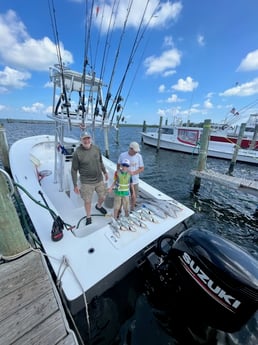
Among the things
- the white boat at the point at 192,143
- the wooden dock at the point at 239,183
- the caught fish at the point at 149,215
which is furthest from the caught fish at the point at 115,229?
the white boat at the point at 192,143

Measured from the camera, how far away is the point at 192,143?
12586 mm

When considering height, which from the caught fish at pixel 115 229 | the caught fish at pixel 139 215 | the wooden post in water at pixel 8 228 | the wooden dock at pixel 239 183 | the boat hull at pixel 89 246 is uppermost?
the wooden post in water at pixel 8 228

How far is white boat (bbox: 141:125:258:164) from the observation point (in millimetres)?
10836

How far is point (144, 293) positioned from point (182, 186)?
5025 mm

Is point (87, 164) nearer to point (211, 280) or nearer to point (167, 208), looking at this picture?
point (167, 208)

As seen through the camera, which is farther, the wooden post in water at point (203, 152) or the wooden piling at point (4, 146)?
the wooden piling at point (4, 146)

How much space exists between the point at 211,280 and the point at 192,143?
12.5 m

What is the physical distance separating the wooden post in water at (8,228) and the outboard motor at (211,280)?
55.4 inches

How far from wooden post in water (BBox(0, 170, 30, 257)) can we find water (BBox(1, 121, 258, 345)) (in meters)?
1.01

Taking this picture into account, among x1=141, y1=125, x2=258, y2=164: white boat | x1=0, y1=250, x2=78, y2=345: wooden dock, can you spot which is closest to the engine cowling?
x1=0, y1=250, x2=78, y2=345: wooden dock

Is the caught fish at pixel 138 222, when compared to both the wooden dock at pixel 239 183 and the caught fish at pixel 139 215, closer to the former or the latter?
the caught fish at pixel 139 215

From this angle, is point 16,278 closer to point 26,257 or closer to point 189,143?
point 26,257

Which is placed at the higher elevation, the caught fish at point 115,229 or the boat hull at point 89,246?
the caught fish at point 115,229

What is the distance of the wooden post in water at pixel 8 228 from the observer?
4.30 ft
